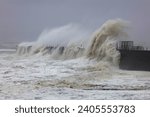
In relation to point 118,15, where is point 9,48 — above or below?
below

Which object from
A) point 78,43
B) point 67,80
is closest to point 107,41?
point 78,43

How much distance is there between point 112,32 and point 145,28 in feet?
0.96

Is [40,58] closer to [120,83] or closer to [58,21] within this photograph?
[58,21]

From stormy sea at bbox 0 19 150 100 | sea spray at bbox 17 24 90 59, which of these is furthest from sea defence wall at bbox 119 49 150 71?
sea spray at bbox 17 24 90 59

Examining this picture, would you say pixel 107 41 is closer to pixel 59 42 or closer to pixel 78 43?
pixel 78 43

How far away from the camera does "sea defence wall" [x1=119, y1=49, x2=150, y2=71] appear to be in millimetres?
3326

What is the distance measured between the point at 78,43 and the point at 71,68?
306mm

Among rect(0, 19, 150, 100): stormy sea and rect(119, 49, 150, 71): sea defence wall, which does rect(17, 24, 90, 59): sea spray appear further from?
rect(119, 49, 150, 71): sea defence wall

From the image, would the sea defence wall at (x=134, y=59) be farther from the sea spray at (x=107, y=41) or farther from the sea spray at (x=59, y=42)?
the sea spray at (x=59, y=42)

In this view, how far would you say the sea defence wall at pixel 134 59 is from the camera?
3326 millimetres

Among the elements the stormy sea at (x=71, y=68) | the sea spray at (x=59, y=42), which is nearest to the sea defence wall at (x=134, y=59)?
the stormy sea at (x=71, y=68)

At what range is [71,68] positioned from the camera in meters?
3.26

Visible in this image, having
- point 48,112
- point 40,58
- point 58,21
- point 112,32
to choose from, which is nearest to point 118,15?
point 112,32

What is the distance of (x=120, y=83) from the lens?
123 inches
